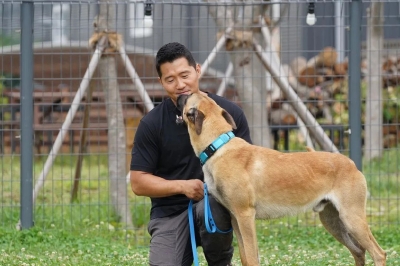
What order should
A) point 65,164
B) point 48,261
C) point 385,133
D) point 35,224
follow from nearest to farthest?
point 48,261 < point 35,224 < point 65,164 < point 385,133

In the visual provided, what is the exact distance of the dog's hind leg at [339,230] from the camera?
5828 mm

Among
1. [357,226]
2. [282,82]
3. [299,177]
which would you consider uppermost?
[282,82]

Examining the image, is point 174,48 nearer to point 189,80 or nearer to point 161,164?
point 189,80

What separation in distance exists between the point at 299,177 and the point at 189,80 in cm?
98

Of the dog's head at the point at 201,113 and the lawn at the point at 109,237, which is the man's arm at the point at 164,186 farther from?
the lawn at the point at 109,237

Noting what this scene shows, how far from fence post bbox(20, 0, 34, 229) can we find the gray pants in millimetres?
2758

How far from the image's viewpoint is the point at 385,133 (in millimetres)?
14188

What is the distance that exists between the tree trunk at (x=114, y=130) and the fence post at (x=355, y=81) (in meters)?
2.34

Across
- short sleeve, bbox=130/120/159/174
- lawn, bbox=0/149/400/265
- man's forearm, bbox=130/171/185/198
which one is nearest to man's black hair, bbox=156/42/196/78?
short sleeve, bbox=130/120/159/174

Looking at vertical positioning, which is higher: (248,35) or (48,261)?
(248,35)

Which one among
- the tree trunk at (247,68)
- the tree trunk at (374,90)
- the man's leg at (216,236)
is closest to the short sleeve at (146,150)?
the man's leg at (216,236)

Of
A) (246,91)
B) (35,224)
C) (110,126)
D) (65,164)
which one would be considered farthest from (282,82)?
(65,164)

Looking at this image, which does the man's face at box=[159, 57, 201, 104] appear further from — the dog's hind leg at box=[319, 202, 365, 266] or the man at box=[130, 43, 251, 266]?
the dog's hind leg at box=[319, 202, 365, 266]

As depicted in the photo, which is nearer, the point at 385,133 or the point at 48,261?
the point at 48,261
